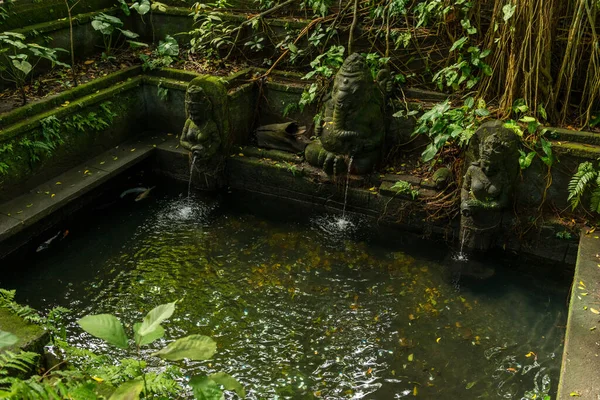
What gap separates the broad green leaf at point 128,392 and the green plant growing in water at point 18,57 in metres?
5.66

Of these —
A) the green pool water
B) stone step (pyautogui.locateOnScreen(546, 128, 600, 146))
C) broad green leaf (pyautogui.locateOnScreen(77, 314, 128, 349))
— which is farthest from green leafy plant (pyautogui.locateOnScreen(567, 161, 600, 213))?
broad green leaf (pyautogui.locateOnScreen(77, 314, 128, 349))

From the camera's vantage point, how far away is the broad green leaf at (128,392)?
94.4 inches

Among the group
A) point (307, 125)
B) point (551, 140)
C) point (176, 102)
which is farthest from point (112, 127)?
point (551, 140)

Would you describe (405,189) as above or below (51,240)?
above

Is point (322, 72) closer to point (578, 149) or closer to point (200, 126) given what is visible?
point (200, 126)

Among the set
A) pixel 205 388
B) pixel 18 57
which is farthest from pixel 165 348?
pixel 18 57

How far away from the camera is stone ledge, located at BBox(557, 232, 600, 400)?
4.19 m

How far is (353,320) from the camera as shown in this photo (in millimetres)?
5531

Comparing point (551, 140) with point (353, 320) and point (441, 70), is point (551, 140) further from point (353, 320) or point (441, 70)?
point (353, 320)

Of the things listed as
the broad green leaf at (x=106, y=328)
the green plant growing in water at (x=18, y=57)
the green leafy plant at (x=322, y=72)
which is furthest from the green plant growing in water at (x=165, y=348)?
the green leafy plant at (x=322, y=72)

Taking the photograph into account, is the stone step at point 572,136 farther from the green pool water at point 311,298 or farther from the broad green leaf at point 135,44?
the broad green leaf at point 135,44

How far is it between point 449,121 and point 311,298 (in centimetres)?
274

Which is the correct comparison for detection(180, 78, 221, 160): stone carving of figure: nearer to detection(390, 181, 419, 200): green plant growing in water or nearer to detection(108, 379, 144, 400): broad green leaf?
detection(390, 181, 419, 200): green plant growing in water

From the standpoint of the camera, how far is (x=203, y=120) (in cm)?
744
